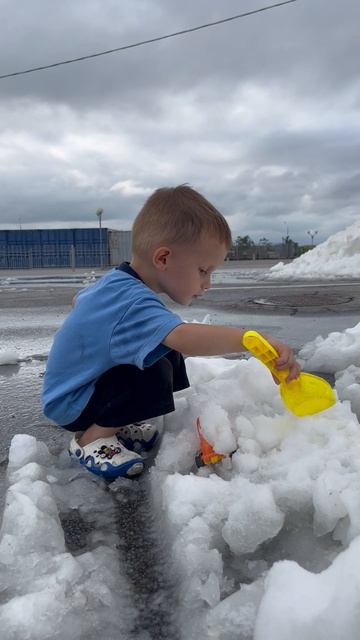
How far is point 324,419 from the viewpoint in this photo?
155 centimetres

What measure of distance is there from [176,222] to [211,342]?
44 centimetres

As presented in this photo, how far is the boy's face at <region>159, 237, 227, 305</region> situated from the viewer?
177 centimetres

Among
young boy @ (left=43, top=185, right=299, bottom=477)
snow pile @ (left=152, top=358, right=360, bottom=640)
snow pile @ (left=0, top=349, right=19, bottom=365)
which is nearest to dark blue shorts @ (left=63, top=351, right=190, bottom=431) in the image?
young boy @ (left=43, top=185, right=299, bottom=477)

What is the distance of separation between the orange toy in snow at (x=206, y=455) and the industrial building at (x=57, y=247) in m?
34.8

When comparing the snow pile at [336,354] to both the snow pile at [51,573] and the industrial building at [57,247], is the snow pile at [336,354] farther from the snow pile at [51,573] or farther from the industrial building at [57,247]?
the industrial building at [57,247]

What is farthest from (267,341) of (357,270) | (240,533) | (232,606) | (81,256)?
(81,256)

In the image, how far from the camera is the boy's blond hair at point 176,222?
69.3 inches

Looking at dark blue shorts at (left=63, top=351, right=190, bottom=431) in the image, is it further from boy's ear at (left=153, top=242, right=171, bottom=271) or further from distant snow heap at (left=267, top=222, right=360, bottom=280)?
distant snow heap at (left=267, top=222, right=360, bottom=280)

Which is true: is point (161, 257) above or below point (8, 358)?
above

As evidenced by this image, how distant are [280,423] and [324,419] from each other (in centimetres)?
12

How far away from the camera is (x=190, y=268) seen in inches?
69.7

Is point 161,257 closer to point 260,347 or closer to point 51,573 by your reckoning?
point 260,347

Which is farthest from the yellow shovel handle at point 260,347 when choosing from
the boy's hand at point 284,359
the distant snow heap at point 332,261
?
the distant snow heap at point 332,261

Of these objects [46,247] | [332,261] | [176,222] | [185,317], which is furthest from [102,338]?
[46,247]
